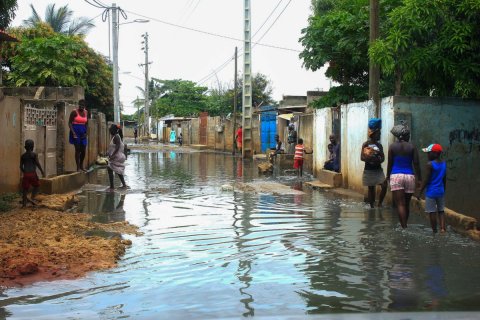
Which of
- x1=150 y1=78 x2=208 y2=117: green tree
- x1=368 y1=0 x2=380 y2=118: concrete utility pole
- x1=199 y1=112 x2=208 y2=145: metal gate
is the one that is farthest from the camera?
x1=150 y1=78 x2=208 y2=117: green tree

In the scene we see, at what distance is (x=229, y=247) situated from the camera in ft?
23.2

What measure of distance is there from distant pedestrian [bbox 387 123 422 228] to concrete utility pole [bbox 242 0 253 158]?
20.9m

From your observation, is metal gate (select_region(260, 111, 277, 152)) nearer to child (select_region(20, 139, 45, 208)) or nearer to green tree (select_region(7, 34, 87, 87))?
green tree (select_region(7, 34, 87, 87))

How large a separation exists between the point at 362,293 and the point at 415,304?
50 centimetres

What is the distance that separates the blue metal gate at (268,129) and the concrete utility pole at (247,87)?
1.92 meters

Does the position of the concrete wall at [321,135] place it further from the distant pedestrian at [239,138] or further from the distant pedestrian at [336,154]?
the distant pedestrian at [239,138]

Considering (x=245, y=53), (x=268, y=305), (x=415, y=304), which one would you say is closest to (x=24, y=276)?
(x=268, y=305)

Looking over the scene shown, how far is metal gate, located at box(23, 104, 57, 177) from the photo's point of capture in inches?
447

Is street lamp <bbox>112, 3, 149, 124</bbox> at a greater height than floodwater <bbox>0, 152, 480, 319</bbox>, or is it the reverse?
street lamp <bbox>112, 3, 149, 124</bbox>

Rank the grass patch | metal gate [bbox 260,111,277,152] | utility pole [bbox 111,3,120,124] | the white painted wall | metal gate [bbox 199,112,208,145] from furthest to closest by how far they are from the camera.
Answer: metal gate [bbox 199,112,208,145] → metal gate [bbox 260,111,277,152] → utility pole [bbox 111,3,120,124] → the white painted wall → the grass patch

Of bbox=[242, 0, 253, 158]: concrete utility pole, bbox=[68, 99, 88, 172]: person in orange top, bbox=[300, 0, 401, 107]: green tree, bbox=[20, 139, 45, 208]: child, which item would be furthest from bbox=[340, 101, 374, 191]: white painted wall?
bbox=[242, 0, 253, 158]: concrete utility pole

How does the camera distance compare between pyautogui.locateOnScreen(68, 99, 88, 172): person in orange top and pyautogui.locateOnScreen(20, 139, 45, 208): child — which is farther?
pyautogui.locateOnScreen(68, 99, 88, 172): person in orange top

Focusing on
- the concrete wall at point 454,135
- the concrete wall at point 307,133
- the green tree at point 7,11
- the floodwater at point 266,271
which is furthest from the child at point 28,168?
the concrete wall at point 307,133

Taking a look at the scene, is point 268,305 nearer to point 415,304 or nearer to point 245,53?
point 415,304
